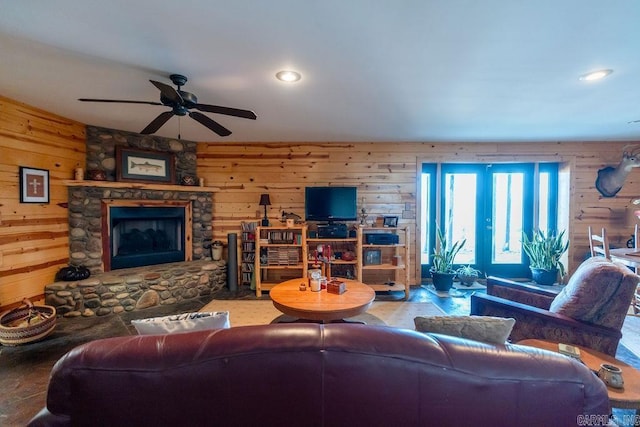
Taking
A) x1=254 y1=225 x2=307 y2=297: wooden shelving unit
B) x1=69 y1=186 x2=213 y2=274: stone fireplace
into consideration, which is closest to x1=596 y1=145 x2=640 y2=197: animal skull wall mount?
x1=254 y1=225 x2=307 y2=297: wooden shelving unit

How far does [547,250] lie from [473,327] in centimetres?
435

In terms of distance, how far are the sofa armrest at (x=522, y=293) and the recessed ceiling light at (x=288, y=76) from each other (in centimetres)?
262

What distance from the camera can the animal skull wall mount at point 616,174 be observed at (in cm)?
391

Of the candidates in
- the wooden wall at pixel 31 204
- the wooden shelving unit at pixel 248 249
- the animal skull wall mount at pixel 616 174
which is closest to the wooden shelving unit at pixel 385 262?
the wooden shelving unit at pixel 248 249

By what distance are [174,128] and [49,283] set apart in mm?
2381

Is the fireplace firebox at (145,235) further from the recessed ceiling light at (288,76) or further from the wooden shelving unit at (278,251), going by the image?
the recessed ceiling light at (288,76)

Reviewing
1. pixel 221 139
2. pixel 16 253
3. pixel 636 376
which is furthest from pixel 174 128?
pixel 636 376

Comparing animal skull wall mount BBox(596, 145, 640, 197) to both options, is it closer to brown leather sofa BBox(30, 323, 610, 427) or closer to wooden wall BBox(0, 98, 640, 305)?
wooden wall BBox(0, 98, 640, 305)

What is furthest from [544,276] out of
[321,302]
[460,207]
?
[321,302]

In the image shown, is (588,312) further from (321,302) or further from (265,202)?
(265,202)

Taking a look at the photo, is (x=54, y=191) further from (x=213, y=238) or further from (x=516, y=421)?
(x=516, y=421)

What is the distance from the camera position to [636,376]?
1.37 metres

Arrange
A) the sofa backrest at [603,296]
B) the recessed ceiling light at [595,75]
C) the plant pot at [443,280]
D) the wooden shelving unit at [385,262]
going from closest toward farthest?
1. the sofa backrest at [603,296]
2. the recessed ceiling light at [595,75]
3. the wooden shelving unit at [385,262]
4. the plant pot at [443,280]

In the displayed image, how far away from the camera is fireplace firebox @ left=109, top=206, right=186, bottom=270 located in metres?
3.81
